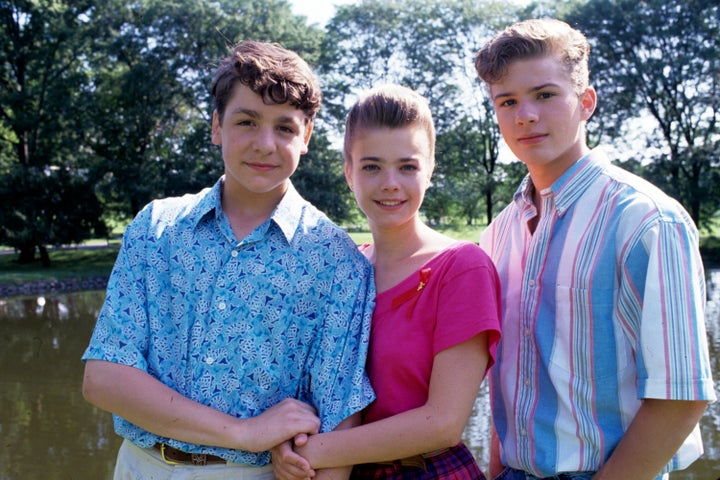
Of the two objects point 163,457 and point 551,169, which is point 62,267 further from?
point 551,169

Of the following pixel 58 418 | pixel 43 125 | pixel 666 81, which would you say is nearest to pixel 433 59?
pixel 666 81

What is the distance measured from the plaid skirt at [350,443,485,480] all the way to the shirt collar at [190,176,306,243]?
2.48ft

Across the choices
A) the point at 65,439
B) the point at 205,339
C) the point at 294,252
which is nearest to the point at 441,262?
the point at 294,252

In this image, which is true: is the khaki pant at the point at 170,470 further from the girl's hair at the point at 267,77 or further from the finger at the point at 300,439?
the girl's hair at the point at 267,77

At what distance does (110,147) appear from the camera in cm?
2428

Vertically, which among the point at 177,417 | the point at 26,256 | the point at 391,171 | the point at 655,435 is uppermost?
the point at 26,256

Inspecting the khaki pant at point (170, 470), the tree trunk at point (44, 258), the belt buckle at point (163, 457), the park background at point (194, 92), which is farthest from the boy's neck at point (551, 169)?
the tree trunk at point (44, 258)

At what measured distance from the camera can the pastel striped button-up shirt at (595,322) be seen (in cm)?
170

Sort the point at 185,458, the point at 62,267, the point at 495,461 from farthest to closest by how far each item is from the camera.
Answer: the point at 62,267 < the point at 495,461 < the point at 185,458

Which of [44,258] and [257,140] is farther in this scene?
[44,258]

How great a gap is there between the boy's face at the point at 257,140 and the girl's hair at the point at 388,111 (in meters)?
0.20

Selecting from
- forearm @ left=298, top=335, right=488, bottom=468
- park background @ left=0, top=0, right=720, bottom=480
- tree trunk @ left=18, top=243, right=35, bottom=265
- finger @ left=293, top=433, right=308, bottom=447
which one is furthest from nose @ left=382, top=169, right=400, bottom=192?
tree trunk @ left=18, top=243, right=35, bottom=265

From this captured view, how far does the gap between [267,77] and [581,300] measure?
1.18 m

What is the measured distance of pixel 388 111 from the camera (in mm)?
2135
